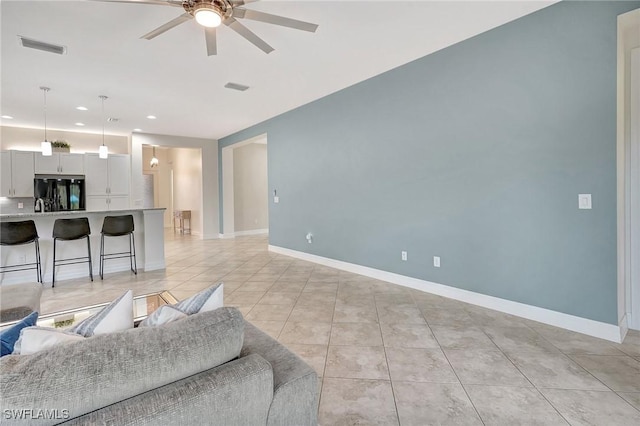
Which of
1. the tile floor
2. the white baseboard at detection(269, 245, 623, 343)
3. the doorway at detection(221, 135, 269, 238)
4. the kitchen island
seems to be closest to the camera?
the tile floor

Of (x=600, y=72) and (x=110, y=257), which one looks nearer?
(x=600, y=72)

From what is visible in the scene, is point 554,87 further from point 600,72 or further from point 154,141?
point 154,141

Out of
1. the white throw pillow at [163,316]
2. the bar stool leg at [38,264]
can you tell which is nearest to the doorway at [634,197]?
the white throw pillow at [163,316]

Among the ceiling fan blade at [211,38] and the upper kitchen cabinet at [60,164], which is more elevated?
the ceiling fan blade at [211,38]

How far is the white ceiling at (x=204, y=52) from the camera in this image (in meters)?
2.66

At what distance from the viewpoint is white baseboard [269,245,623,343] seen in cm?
246

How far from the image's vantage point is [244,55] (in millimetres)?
3469

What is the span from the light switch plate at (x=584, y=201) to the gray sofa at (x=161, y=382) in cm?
278

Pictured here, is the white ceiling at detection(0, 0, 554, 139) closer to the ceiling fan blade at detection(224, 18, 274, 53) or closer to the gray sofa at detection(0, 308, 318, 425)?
the ceiling fan blade at detection(224, 18, 274, 53)

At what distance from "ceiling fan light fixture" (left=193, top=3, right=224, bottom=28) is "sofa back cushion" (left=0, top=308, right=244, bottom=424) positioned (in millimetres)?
2140

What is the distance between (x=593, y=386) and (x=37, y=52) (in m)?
5.81

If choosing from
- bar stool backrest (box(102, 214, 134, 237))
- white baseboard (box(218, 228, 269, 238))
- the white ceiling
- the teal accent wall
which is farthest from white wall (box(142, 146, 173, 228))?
the teal accent wall

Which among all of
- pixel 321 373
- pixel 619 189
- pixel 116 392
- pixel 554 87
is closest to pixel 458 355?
pixel 321 373

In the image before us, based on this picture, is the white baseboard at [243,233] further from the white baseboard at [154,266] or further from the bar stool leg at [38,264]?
the bar stool leg at [38,264]
